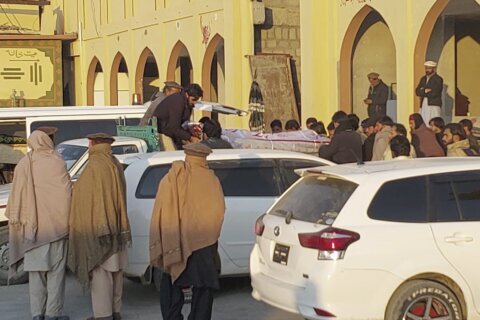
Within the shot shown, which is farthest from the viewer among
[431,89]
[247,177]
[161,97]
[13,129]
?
[431,89]

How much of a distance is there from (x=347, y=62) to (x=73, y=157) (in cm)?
883

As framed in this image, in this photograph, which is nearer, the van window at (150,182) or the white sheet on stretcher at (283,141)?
the van window at (150,182)

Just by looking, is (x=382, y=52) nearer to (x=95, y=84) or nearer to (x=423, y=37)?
(x=423, y=37)

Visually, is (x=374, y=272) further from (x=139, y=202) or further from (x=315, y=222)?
(x=139, y=202)

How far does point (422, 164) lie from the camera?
816cm

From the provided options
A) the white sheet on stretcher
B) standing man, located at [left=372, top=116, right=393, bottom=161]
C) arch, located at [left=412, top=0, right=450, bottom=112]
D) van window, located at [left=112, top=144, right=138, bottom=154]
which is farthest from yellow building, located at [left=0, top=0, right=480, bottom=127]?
van window, located at [left=112, top=144, right=138, bottom=154]

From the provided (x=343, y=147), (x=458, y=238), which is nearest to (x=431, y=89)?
(x=343, y=147)

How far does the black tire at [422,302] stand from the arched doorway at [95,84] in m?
28.3

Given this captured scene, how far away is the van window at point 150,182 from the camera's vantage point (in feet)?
32.8

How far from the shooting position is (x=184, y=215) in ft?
25.4

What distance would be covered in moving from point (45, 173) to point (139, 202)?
4.42 feet

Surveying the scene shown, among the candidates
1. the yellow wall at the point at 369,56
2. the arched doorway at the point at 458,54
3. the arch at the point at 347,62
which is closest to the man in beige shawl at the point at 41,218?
the arch at the point at 347,62

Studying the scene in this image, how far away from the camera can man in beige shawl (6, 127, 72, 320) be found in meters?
8.87

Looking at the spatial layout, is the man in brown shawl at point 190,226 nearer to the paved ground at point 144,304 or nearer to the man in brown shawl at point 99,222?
the man in brown shawl at point 99,222
